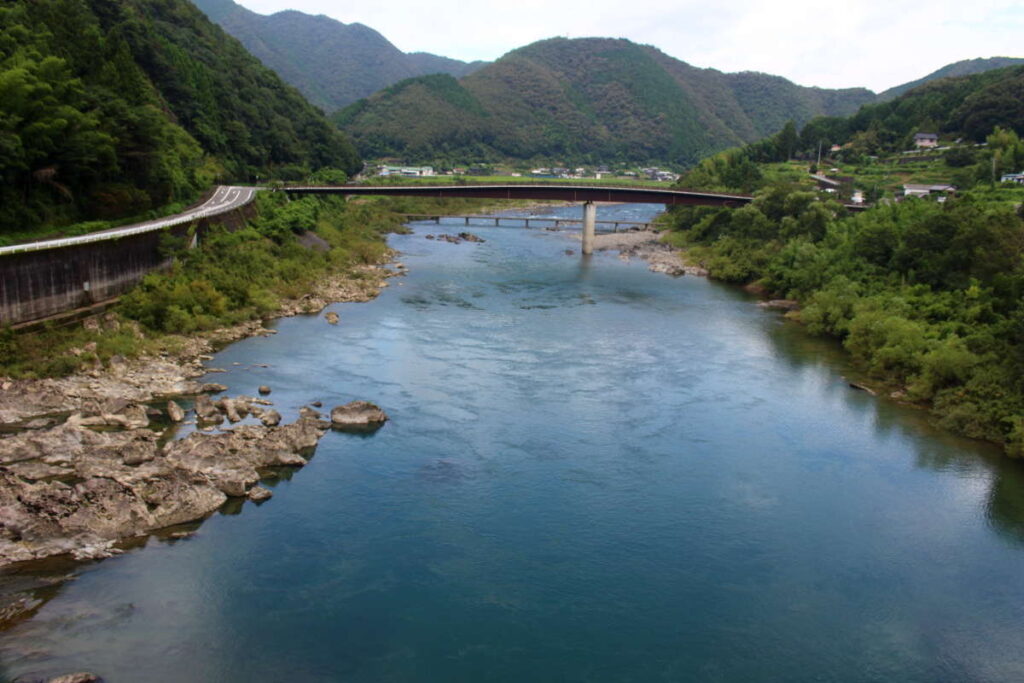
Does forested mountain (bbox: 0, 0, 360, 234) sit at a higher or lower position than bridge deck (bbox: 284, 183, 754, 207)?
higher

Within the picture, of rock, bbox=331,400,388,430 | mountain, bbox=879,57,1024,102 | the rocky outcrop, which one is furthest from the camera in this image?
mountain, bbox=879,57,1024,102

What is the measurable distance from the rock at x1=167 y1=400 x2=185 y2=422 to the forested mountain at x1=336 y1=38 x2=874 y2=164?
9194 centimetres

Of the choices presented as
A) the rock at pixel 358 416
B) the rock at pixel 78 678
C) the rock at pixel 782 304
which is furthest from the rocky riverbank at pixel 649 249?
the rock at pixel 78 678

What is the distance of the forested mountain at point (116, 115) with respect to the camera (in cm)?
2372

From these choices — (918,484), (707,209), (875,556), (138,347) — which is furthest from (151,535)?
(707,209)

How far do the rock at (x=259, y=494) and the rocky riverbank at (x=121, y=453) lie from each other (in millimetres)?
20

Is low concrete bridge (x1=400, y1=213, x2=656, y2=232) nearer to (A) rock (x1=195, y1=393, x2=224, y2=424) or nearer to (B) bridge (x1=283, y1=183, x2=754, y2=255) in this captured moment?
(B) bridge (x1=283, y1=183, x2=754, y2=255)

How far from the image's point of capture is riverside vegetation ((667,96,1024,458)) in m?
20.2

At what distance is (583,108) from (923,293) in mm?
128848

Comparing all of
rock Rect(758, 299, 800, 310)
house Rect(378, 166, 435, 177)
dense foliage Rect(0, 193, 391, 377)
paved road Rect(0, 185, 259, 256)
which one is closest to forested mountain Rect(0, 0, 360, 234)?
paved road Rect(0, 185, 259, 256)

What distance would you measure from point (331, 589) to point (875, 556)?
9734 mm

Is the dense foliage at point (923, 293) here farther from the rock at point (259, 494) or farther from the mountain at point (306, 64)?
the mountain at point (306, 64)

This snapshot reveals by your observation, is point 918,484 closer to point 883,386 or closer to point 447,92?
point 883,386

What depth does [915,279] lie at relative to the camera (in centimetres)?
2828
